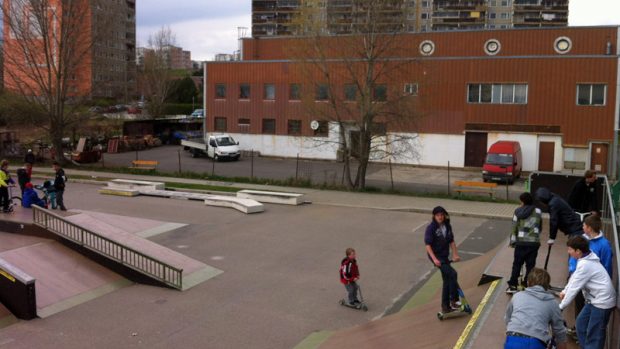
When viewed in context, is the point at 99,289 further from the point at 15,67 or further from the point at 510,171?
the point at 15,67

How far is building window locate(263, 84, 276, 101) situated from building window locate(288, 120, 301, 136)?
2500 mm

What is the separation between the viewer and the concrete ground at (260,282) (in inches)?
409

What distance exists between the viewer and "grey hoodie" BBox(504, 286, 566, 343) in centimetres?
564

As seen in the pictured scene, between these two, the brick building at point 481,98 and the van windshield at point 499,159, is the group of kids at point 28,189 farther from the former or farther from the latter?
the van windshield at point 499,159

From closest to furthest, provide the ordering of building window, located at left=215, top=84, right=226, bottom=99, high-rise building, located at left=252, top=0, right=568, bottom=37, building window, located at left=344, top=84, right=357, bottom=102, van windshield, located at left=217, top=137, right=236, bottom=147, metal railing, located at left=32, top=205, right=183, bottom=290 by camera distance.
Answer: metal railing, located at left=32, top=205, right=183, bottom=290
building window, located at left=344, top=84, right=357, bottom=102
van windshield, located at left=217, top=137, right=236, bottom=147
building window, located at left=215, top=84, right=226, bottom=99
high-rise building, located at left=252, top=0, right=568, bottom=37

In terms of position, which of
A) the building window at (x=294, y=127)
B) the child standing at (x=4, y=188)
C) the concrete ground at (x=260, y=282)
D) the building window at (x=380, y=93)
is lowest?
the concrete ground at (x=260, y=282)

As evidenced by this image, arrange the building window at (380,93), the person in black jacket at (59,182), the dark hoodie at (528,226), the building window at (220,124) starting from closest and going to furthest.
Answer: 1. the dark hoodie at (528,226)
2. the person in black jacket at (59,182)
3. the building window at (380,93)
4. the building window at (220,124)

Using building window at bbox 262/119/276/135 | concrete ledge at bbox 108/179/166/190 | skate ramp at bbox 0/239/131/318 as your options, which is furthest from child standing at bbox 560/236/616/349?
building window at bbox 262/119/276/135

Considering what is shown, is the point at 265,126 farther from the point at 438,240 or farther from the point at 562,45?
the point at 438,240

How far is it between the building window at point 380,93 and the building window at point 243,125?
62.9ft

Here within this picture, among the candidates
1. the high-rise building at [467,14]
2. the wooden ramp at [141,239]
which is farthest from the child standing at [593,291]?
the high-rise building at [467,14]

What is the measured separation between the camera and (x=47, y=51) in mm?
35469

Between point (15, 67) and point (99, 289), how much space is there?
2910 cm

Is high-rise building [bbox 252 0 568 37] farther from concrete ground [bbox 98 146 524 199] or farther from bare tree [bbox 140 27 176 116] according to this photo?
concrete ground [bbox 98 146 524 199]
